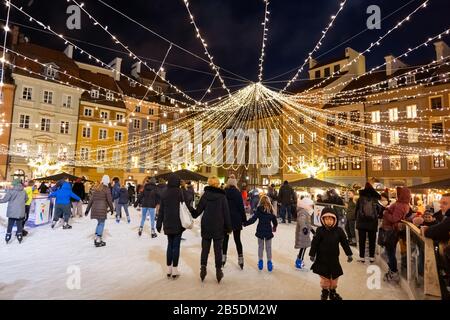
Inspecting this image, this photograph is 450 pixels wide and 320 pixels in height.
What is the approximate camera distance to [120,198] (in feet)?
41.7

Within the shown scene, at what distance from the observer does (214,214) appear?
204 inches

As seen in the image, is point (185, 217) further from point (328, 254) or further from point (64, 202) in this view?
point (64, 202)

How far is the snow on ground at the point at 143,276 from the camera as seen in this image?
15.0ft

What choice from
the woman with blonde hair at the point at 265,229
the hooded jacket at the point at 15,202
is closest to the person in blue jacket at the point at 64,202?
the hooded jacket at the point at 15,202

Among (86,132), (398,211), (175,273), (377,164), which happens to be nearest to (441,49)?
(377,164)

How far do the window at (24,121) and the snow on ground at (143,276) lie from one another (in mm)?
26375

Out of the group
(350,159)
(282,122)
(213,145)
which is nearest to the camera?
(350,159)

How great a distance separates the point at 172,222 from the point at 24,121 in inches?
1243

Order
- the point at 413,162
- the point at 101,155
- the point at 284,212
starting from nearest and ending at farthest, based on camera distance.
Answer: the point at 284,212
the point at 413,162
the point at 101,155

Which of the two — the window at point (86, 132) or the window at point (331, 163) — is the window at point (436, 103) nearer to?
the window at point (331, 163)

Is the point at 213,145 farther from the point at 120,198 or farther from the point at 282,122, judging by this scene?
the point at 120,198

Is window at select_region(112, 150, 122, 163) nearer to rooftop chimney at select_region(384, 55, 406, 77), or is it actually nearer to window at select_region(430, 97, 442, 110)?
rooftop chimney at select_region(384, 55, 406, 77)
